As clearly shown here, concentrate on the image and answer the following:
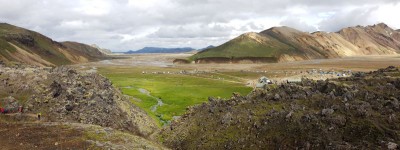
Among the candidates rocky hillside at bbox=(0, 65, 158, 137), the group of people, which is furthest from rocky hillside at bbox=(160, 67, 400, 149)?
the group of people

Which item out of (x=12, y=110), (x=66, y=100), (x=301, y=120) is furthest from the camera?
(x=66, y=100)

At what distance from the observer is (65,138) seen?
138ft

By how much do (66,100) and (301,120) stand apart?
116 ft

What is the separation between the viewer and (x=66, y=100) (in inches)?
2219

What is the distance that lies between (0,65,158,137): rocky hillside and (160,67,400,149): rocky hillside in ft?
28.2

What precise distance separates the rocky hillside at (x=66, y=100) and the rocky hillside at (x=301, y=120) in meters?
8.59

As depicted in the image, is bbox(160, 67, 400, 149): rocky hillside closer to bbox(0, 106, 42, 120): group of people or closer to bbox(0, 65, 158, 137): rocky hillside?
bbox(0, 65, 158, 137): rocky hillside

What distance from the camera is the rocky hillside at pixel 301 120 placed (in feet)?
128

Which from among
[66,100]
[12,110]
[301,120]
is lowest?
[12,110]

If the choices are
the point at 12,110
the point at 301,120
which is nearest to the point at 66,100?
the point at 12,110

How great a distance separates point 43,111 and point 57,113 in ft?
6.56

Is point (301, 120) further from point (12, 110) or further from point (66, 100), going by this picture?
point (12, 110)

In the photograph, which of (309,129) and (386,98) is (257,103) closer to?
(309,129)

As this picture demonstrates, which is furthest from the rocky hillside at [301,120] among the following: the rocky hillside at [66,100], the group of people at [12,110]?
the group of people at [12,110]
